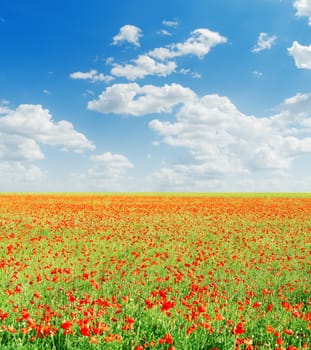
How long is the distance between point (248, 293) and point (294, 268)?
3.76m

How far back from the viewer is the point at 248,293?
921cm

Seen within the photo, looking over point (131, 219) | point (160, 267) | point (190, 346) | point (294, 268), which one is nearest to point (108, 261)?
point (160, 267)

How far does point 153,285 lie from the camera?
31.9 feet

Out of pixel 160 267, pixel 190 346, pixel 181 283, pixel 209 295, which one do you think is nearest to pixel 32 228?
pixel 160 267

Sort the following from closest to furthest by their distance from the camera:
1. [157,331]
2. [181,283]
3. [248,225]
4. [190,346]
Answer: [190,346] < [157,331] < [181,283] < [248,225]

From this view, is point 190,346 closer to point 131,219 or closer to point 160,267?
point 160,267

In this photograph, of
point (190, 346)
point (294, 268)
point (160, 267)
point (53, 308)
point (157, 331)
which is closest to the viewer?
point (190, 346)

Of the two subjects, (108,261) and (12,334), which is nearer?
(12,334)

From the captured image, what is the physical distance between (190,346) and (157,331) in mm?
737

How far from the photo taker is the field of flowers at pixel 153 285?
5.61 m

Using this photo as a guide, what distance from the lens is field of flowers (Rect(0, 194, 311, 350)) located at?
18.4ft

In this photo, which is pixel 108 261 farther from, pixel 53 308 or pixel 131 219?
pixel 131 219

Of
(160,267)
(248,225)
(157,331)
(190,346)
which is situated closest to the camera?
(190,346)

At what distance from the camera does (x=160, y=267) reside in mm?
11375
